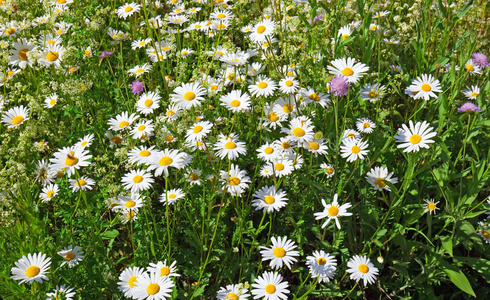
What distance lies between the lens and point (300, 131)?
2.36 meters

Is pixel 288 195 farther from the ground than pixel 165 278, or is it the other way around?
pixel 288 195

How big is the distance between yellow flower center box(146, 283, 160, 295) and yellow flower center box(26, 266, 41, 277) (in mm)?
510

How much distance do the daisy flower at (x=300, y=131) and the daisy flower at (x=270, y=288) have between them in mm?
778

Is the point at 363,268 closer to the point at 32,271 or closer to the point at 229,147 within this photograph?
the point at 229,147

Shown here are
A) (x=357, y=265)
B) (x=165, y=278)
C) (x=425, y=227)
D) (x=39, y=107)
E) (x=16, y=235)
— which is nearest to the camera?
(x=165, y=278)

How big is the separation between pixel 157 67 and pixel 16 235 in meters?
1.89

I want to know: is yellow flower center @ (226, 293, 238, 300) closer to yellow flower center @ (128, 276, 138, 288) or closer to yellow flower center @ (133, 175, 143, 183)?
yellow flower center @ (128, 276, 138, 288)

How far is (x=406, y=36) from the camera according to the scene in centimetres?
352

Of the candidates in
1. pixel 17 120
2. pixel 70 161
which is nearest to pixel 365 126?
pixel 70 161

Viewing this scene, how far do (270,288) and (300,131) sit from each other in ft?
2.90

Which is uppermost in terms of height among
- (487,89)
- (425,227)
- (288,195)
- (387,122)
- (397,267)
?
(387,122)

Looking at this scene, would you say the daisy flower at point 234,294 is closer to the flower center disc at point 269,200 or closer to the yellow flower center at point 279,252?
the yellow flower center at point 279,252

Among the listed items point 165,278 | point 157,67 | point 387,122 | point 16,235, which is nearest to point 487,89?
point 387,122

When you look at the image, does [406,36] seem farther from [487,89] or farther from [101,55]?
[101,55]
